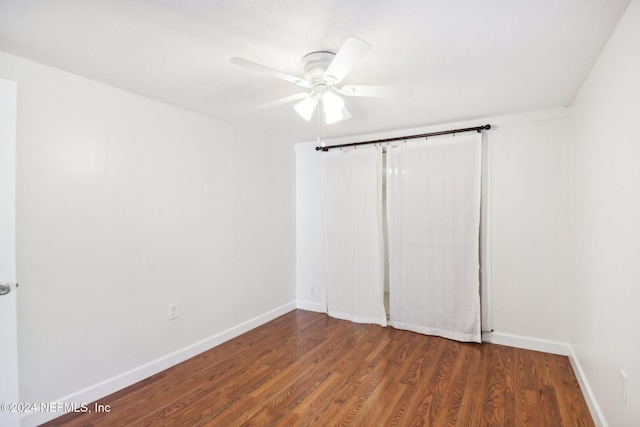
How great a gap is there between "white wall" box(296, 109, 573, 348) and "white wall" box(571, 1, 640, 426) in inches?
20.3

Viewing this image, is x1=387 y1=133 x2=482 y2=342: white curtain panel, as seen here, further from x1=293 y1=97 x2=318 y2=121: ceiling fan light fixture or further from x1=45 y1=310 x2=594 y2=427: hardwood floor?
x1=293 y1=97 x2=318 y2=121: ceiling fan light fixture

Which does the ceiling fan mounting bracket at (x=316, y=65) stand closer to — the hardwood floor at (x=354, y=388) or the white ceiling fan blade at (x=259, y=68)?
the white ceiling fan blade at (x=259, y=68)

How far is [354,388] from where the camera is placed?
236cm

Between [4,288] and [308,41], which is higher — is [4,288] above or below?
below

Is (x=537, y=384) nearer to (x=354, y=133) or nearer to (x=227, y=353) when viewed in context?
(x=227, y=353)

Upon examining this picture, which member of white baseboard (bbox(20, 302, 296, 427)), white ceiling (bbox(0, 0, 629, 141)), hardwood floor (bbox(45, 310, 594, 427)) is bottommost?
hardwood floor (bbox(45, 310, 594, 427))

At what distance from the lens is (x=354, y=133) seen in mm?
3828

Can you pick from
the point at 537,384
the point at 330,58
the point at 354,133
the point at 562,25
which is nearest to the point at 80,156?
the point at 330,58

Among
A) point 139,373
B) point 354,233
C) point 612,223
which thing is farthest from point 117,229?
point 612,223

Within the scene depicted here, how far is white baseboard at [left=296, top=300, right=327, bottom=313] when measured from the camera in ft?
13.5

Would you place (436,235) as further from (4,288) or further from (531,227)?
(4,288)

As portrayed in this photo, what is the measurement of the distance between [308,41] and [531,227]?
271cm

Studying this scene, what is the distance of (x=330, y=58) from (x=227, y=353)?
2711 mm

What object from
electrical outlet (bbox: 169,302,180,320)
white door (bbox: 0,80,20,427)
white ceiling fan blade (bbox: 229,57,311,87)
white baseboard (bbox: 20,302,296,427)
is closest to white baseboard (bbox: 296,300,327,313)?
white baseboard (bbox: 20,302,296,427)
